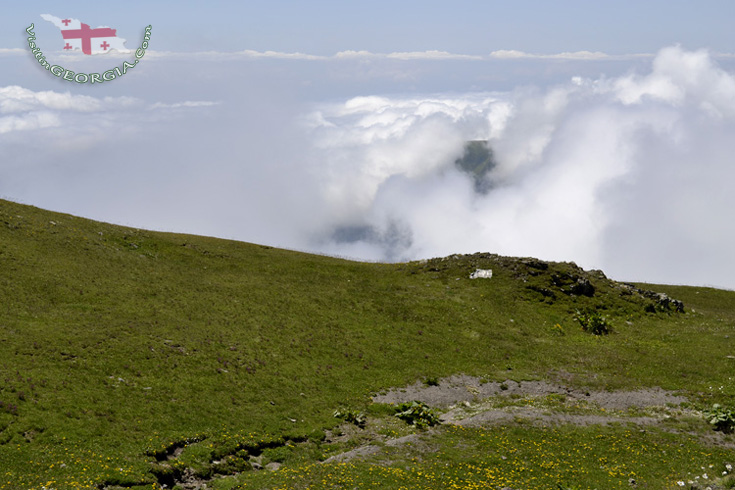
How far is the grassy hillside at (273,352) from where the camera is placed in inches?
1218

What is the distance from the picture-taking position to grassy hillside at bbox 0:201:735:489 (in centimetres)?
3094

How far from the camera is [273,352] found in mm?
50750

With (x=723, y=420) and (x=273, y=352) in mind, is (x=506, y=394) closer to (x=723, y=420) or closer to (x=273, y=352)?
(x=723, y=420)

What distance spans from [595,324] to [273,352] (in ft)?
155

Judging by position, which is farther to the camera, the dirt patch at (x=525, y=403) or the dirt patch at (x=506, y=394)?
the dirt patch at (x=506, y=394)

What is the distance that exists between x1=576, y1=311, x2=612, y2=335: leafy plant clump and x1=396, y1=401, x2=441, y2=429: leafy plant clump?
1455 inches

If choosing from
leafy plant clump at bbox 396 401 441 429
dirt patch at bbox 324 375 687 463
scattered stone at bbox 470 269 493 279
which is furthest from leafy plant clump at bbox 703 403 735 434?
scattered stone at bbox 470 269 493 279

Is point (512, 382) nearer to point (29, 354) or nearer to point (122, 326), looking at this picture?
point (122, 326)

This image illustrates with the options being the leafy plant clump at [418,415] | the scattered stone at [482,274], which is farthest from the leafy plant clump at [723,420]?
the scattered stone at [482,274]

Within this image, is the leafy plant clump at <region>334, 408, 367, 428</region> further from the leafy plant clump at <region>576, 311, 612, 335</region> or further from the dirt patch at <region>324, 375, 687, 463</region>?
the leafy plant clump at <region>576, 311, 612, 335</region>

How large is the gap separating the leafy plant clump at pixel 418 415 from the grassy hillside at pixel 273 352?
124cm

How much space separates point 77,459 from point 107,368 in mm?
12367

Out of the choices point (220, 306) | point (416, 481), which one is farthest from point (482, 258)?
point (416, 481)

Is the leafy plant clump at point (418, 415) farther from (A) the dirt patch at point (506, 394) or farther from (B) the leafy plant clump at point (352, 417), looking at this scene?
(B) the leafy plant clump at point (352, 417)
